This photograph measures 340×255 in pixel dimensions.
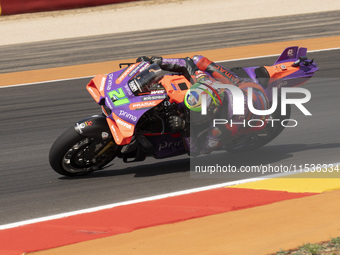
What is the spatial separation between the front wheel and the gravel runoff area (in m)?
12.8

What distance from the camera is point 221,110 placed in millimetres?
7781

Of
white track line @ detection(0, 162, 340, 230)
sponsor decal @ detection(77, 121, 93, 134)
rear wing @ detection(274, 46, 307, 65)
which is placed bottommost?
white track line @ detection(0, 162, 340, 230)

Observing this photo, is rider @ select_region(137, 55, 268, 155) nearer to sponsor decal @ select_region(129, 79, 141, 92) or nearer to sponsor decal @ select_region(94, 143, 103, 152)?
sponsor decal @ select_region(129, 79, 141, 92)

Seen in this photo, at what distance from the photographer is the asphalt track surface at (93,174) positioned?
7195 mm

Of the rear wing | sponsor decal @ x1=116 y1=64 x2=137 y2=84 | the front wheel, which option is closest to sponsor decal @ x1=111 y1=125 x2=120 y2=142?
the front wheel

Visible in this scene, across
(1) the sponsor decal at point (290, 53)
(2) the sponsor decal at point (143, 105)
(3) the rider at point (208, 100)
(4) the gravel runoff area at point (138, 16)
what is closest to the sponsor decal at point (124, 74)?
(3) the rider at point (208, 100)

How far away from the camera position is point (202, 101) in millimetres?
7488

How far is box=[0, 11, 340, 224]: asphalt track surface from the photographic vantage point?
7.20 meters

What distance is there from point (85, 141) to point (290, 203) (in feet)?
8.12

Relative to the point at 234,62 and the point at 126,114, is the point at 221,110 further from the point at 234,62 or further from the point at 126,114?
the point at 234,62

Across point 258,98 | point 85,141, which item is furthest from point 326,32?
point 85,141

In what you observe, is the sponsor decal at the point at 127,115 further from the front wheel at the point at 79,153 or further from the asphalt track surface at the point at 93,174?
the asphalt track surface at the point at 93,174

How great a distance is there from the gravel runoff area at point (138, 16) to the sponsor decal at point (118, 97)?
42.8 ft

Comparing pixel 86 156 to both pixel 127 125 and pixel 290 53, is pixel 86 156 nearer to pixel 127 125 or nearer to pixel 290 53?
pixel 127 125
